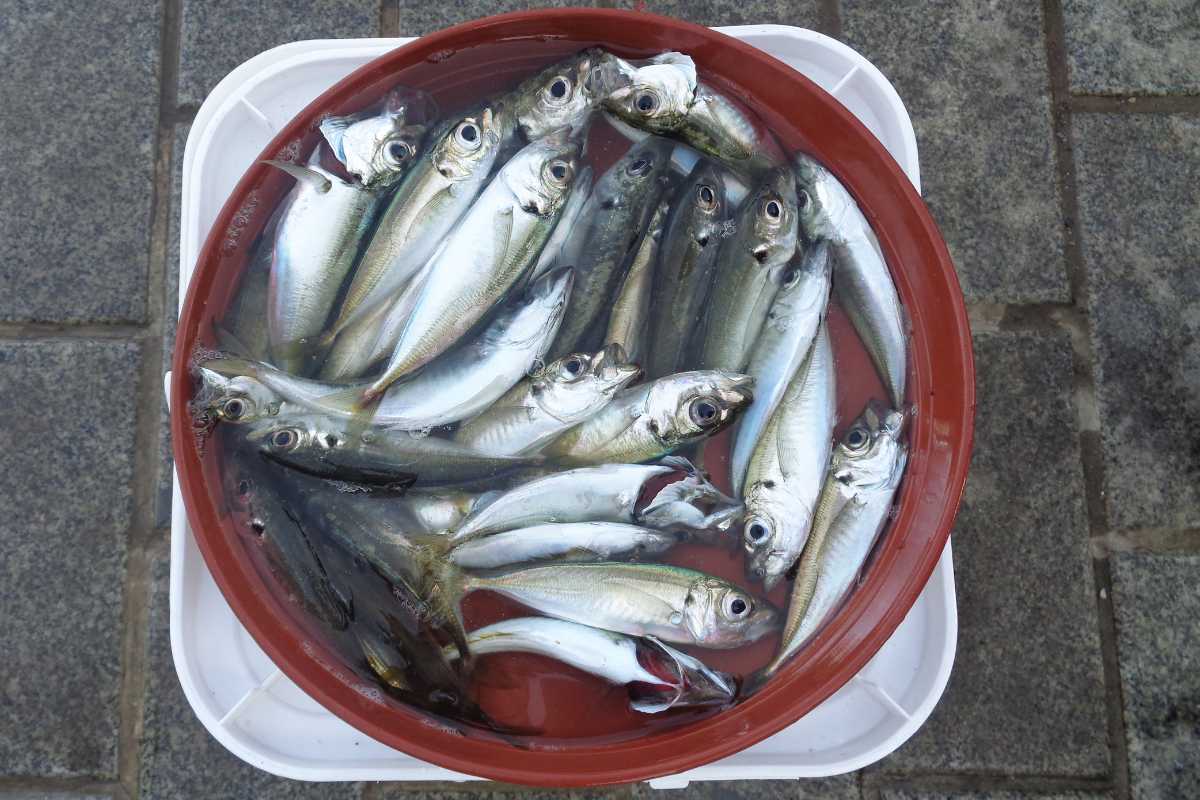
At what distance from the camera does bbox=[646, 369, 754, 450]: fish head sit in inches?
55.1

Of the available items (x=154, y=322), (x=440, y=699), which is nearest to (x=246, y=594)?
(x=440, y=699)

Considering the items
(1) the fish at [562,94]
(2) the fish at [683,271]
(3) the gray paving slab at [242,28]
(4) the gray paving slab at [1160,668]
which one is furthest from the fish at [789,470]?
(3) the gray paving slab at [242,28]

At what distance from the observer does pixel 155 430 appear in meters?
1.71

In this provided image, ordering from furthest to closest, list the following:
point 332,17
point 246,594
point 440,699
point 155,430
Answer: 1. point 332,17
2. point 155,430
3. point 440,699
4. point 246,594

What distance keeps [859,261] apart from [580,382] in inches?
21.8

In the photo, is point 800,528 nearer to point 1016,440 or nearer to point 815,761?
point 815,761

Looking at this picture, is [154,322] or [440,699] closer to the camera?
[440,699]

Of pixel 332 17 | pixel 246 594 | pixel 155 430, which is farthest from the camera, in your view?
pixel 332 17

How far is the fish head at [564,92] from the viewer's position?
1413 millimetres

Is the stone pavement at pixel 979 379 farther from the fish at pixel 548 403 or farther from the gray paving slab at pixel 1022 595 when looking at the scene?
the fish at pixel 548 403

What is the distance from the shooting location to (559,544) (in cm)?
144

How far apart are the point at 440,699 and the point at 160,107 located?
1402 millimetres

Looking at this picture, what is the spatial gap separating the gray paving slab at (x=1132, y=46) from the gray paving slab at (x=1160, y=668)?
105 centimetres

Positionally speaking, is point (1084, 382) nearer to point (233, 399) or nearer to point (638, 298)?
point (638, 298)
